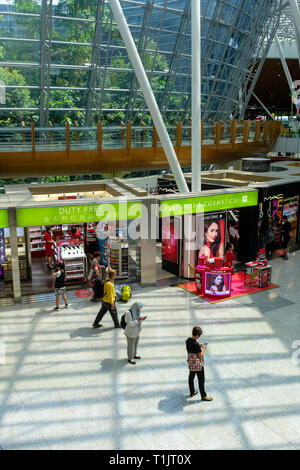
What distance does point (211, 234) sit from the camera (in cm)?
1602

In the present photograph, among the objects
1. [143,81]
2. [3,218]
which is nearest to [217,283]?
[3,218]

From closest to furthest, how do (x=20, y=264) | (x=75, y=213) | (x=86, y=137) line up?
(x=75, y=213)
(x=20, y=264)
(x=86, y=137)

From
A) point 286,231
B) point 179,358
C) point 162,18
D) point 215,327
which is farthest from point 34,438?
point 162,18

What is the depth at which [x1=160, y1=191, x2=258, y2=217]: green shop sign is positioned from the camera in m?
14.8

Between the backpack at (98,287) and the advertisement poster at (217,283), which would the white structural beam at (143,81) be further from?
the backpack at (98,287)

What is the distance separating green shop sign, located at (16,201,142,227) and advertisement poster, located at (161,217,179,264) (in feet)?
6.09

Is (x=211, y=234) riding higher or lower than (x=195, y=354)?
higher

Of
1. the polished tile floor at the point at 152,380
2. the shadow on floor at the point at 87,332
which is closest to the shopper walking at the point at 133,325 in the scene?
the polished tile floor at the point at 152,380

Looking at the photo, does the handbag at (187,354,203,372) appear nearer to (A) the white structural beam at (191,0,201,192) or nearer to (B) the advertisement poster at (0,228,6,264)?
(B) the advertisement poster at (0,228,6,264)

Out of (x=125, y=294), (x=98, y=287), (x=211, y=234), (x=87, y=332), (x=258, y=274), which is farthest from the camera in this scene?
(x=211, y=234)

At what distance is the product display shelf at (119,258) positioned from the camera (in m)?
15.7

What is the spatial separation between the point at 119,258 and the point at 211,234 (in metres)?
3.31

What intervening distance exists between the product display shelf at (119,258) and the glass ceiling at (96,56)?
1358 centimetres

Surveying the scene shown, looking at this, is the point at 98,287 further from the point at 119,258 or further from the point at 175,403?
the point at 175,403
